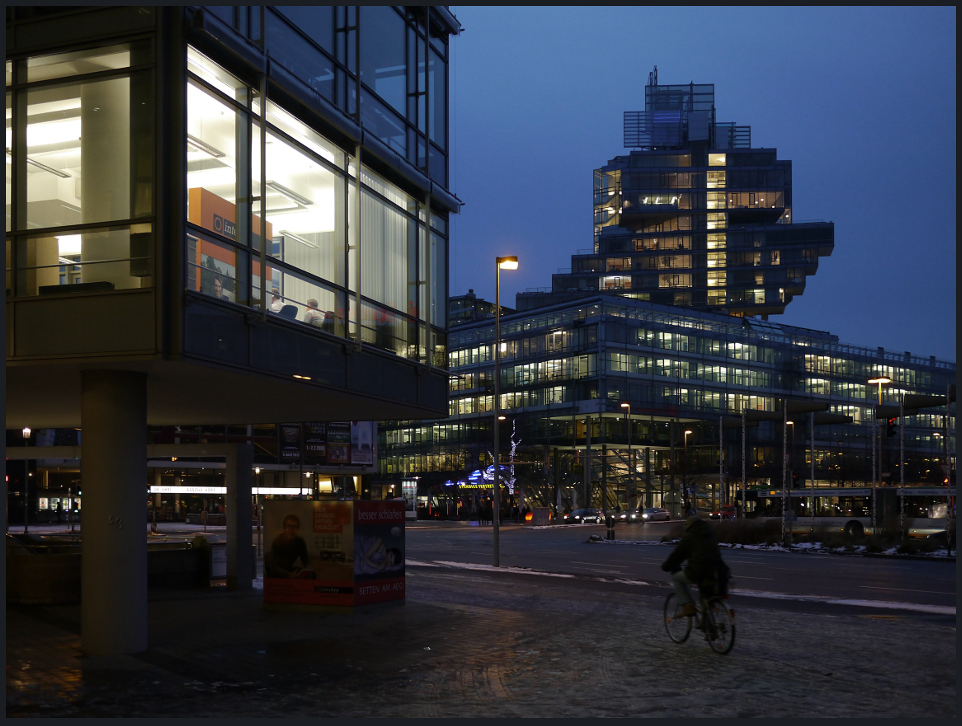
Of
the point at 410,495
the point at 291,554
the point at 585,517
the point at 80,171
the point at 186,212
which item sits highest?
the point at 80,171

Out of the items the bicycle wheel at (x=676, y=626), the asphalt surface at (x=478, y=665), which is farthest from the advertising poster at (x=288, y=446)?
the bicycle wheel at (x=676, y=626)

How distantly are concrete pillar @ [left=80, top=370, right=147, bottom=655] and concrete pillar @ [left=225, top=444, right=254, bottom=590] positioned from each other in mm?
7032

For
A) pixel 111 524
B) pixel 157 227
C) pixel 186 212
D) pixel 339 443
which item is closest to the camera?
pixel 157 227

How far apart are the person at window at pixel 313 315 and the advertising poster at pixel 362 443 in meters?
55.4

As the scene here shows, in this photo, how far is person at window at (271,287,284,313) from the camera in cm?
1471

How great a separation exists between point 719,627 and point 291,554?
7.55 metres

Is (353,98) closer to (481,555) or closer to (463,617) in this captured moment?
(463,617)

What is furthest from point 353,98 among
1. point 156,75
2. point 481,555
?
point 481,555

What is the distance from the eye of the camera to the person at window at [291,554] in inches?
667

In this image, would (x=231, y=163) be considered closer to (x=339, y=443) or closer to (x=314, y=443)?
(x=314, y=443)

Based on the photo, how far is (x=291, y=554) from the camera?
55.8ft

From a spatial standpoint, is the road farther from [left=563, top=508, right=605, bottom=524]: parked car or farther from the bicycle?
[left=563, top=508, right=605, bottom=524]: parked car

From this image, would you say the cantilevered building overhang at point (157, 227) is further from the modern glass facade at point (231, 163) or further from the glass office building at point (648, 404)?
the glass office building at point (648, 404)

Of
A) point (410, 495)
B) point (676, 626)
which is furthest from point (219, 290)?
point (410, 495)
